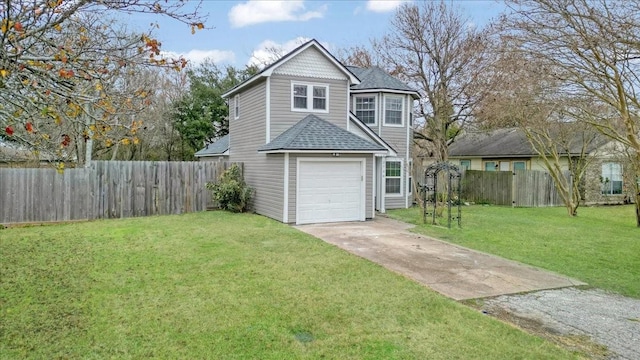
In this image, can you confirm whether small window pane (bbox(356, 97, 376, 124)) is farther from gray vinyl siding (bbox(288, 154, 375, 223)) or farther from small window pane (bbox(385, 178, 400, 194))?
gray vinyl siding (bbox(288, 154, 375, 223))

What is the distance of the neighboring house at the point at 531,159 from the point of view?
70.0 ft

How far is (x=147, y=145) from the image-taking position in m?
28.2

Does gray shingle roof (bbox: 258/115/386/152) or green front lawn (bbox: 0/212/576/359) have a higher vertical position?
gray shingle roof (bbox: 258/115/386/152)

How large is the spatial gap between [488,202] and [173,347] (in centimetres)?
2085

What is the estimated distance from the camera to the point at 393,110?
696 inches

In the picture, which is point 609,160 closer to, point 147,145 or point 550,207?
point 550,207

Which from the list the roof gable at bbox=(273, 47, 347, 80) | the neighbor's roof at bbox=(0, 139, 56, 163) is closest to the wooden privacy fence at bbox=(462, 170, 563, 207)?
the roof gable at bbox=(273, 47, 347, 80)

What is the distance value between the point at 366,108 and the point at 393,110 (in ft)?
3.80

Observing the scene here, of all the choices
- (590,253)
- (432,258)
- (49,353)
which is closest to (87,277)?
(49,353)

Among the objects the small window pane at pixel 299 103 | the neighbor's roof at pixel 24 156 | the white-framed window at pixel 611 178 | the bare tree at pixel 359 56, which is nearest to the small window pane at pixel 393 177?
the small window pane at pixel 299 103

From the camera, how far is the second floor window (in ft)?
57.4

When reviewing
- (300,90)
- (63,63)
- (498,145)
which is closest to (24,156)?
(63,63)

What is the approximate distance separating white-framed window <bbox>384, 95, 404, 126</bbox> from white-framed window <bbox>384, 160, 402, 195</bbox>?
1.66 m

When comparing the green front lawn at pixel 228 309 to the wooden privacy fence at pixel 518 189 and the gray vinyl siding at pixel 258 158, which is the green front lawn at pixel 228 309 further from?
the wooden privacy fence at pixel 518 189
